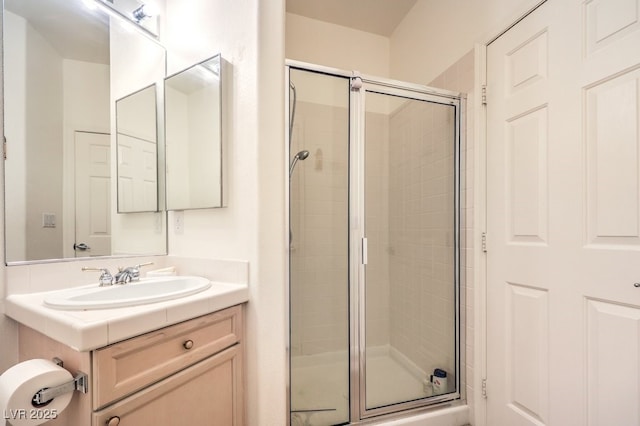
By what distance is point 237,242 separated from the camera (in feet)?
4.28

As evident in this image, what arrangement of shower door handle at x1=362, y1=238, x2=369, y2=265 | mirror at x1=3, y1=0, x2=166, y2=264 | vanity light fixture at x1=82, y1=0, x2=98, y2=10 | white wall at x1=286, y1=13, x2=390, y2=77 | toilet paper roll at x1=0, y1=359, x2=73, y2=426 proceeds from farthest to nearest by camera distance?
white wall at x1=286, y1=13, x2=390, y2=77
shower door handle at x1=362, y1=238, x2=369, y2=265
vanity light fixture at x1=82, y1=0, x2=98, y2=10
mirror at x1=3, y1=0, x2=166, y2=264
toilet paper roll at x1=0, y1=359, x2=73, y2=426

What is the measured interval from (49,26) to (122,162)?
1.98ft

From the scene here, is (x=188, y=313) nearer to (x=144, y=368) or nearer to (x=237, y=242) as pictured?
(x=144, y=368)

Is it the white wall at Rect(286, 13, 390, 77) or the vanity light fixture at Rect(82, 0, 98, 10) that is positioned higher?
the white wall at Rect(286, 13, 390, 77)

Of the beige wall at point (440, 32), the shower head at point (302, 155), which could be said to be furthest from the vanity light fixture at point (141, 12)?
the beige wall at point (440, 32)

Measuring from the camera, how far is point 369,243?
66.9 inches

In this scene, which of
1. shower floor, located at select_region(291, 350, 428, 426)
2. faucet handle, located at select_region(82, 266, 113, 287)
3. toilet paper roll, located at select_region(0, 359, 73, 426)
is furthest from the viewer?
shower floor, located at select_region(291, 350, 428, 426)

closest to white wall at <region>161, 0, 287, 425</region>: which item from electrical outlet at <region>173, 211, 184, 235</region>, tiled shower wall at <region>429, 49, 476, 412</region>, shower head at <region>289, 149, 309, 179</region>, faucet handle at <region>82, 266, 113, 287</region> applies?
shower head at <region>289, 149, 309, 179</region>

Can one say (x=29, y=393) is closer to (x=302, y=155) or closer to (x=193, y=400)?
(x=193, y=400)

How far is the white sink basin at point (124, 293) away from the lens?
2.87 ft

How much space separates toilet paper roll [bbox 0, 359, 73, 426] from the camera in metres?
0.69

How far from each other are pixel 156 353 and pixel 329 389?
989 mm

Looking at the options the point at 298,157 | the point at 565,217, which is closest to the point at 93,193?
the point at 298,157

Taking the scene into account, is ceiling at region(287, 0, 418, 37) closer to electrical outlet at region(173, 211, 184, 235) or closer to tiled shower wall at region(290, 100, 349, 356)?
tiled shower wall at region(290, 100, 349, 356)
